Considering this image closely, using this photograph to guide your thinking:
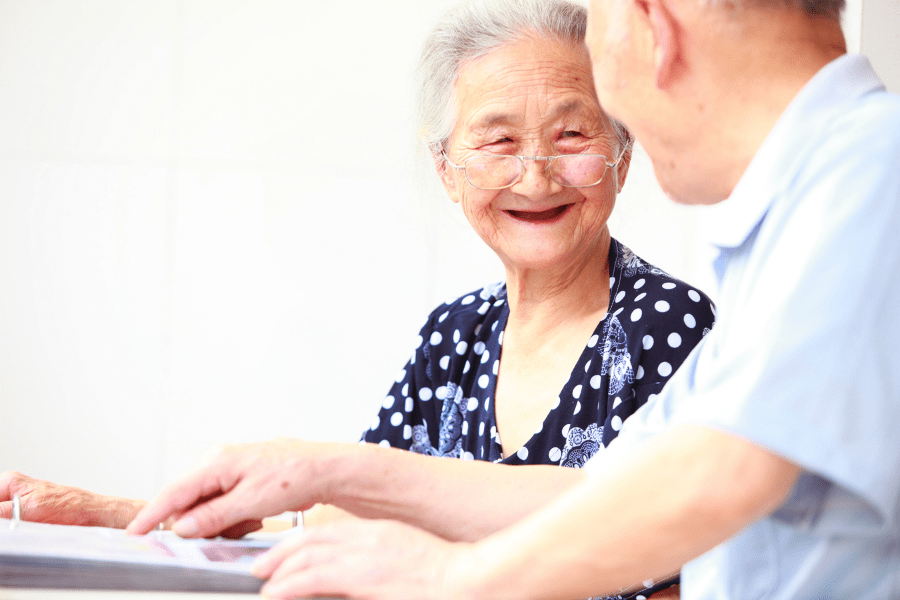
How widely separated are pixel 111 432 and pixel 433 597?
7.20 ft

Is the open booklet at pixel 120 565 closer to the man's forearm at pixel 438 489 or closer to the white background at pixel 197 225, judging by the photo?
the man's forearm at pixel 438 489

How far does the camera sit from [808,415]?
49 centimetres

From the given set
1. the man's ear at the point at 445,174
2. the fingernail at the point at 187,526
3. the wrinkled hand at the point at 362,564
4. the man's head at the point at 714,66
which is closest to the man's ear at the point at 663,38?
the man's head at the point at 714,66

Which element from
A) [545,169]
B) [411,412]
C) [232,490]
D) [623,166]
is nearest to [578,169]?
[545,169]

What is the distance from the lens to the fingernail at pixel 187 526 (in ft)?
2.85

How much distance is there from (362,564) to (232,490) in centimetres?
28

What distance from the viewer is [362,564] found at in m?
0.66

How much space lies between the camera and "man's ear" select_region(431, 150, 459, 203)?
155cm

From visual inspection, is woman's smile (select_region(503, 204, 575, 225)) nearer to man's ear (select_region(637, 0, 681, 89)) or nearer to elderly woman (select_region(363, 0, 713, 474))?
elderly woman (select_region(363, 0, 713, 474))

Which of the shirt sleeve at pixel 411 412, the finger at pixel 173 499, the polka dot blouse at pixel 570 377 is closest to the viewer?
the finger at pixel 173 499

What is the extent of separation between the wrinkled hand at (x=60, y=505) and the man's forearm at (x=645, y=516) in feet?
2.33

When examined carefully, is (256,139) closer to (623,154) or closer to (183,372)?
(183,372)

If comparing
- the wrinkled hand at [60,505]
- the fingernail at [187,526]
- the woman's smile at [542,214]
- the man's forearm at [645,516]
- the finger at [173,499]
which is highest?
the woman's smile at [542,214]

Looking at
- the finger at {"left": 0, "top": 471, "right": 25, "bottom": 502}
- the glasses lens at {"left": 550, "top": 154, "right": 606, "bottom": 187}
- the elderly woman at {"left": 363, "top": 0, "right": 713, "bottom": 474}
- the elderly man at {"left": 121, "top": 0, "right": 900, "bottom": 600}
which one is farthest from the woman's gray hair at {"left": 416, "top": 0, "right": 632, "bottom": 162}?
the finger at {"left": 0, "top": 471, "right": 25, "bottom": 502}
